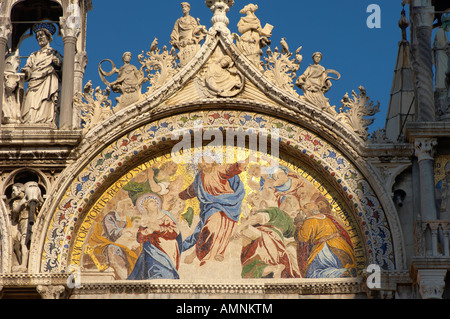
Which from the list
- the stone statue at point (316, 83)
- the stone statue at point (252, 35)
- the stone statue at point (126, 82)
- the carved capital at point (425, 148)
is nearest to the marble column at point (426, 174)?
the carved capital at point (425, 148)

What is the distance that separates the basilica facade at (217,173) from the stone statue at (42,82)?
0.08ft

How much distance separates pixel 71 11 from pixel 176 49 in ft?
5.13

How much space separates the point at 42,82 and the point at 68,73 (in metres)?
0.41

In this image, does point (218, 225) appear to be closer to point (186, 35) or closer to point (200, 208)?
point (200, 208)

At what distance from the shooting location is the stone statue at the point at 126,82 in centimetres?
1828

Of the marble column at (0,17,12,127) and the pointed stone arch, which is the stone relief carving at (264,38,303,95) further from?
the marble column at (0,17,12,127)

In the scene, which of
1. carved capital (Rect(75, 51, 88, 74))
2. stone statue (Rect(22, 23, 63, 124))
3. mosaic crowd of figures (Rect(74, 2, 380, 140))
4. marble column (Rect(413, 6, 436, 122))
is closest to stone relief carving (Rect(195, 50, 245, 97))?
mosaic crowd of figures (Rect(74, 2, 380, 140))

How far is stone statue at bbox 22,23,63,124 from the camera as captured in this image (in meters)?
18.4

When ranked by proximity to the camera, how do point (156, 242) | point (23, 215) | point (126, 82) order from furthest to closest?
point (126, 82)
point (156, 242)
point (23, 215)

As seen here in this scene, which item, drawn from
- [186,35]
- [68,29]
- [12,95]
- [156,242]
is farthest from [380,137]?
[12,95]

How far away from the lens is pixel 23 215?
58.0ft

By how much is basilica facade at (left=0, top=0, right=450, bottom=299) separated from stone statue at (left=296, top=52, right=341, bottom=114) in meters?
0.02
